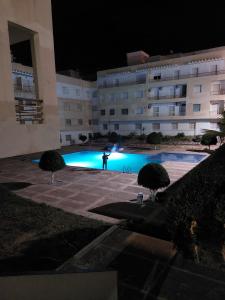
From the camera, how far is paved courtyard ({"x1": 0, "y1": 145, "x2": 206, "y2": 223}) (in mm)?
9547

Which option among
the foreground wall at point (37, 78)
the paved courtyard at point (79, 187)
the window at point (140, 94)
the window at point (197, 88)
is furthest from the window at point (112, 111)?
the foreground wall at point (37, 78)

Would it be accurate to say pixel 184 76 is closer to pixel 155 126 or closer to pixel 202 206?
pixel 155 126

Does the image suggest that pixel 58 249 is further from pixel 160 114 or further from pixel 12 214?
pixel 160 114

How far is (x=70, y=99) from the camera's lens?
3769cm

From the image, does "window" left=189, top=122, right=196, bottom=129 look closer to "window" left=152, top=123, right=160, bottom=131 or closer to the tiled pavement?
"window" left=152, top=123, right=160, bottom=131

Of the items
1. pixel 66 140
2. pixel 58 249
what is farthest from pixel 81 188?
pixel 66 140

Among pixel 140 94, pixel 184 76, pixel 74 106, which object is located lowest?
pixel 74 106

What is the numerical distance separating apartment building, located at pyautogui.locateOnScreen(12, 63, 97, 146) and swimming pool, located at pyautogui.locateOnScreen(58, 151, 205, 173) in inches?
248

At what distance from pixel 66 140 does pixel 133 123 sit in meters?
12.3

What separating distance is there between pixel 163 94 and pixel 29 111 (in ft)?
103

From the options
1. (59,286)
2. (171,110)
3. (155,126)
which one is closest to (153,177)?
(59,286)

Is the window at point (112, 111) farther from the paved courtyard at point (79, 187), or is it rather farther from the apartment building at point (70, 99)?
the paved courtyard at point (79, 187)

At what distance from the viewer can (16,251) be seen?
5.77m

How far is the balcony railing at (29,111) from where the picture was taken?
8.08m
